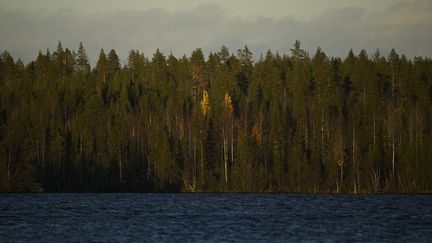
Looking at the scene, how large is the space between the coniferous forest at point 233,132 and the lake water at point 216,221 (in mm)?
25859

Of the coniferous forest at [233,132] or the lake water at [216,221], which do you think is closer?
the lake water at [216,221]

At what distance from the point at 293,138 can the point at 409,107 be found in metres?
24.5

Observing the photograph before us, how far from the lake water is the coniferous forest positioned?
25.9 meters

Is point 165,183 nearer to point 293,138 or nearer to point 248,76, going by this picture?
point 293,138

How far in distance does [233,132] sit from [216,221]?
2609 inches

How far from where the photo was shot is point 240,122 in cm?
12950

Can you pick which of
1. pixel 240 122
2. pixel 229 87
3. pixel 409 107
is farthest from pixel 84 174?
pixel 409 107

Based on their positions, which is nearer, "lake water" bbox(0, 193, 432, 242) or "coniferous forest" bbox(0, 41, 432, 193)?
"lake water" bbox(0, 193, 432, 242)

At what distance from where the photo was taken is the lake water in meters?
47.1

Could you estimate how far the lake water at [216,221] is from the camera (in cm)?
4712

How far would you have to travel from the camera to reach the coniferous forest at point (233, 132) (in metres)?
112

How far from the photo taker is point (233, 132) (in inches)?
4956

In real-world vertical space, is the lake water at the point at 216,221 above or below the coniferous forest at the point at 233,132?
below

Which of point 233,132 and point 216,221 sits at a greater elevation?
point 233,132
